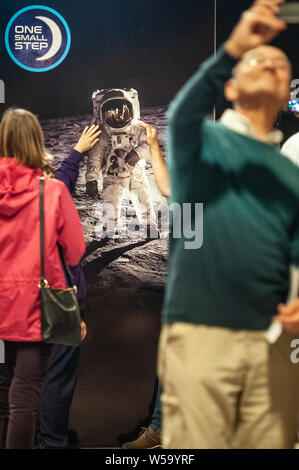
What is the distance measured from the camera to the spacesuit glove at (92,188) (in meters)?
3.87

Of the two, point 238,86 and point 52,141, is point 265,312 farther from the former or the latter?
point 52,141

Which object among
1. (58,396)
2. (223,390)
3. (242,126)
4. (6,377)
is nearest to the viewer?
(223,390)

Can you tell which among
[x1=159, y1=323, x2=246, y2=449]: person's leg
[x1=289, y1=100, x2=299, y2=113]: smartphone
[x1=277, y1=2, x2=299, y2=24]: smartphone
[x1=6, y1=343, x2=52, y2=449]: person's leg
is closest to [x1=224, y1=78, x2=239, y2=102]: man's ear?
[x1=277, y1=2, x2=299, y2=24]: smartphone

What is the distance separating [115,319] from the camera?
3842mm

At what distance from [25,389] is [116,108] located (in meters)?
1.71

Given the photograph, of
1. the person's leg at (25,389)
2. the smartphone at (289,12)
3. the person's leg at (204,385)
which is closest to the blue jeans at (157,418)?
the person's leg at (25,389)

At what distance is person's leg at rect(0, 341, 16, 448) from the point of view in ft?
9.31

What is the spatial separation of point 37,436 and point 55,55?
207cm

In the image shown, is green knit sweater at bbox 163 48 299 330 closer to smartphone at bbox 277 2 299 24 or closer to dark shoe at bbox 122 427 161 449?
smartphone at bbox 277 2 299 24

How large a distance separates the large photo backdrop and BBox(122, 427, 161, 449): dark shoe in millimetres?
122

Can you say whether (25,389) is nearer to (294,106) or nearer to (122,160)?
(122,160)

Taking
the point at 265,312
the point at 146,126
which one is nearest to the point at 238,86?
the point at 265,312

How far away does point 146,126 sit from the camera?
150 inches

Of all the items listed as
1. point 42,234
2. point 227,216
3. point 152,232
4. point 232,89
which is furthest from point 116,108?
point 227,216
